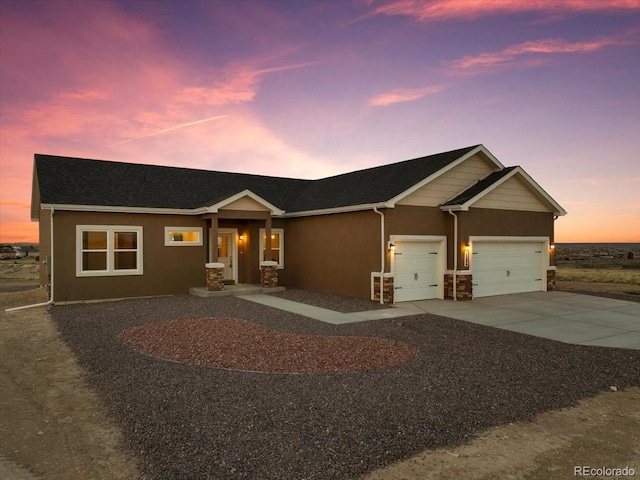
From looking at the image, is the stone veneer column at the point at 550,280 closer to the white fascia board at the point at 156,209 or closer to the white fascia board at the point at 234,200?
the white fascia board at the point at 156,209

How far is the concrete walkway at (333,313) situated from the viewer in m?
10.8

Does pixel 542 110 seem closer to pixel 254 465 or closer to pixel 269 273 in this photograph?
pixel 269 273

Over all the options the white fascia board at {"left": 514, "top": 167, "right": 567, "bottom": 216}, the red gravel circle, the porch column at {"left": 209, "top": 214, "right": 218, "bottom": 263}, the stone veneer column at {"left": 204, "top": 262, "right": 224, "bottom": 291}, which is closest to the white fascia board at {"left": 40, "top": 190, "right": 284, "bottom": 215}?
the porch column at {"left": 209, "top": 214, "right": 218, "bottom": 263}

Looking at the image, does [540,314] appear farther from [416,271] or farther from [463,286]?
[416,271]

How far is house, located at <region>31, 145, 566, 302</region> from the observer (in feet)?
45.9

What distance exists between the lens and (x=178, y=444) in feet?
13.4

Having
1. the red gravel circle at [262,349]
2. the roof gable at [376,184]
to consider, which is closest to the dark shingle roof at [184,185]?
the roof gable at [376,184]

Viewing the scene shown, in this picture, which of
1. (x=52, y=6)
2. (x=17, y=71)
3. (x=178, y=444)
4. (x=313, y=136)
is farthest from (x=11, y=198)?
(x=178, y=444)

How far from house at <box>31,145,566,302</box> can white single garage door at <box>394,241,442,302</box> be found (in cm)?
5

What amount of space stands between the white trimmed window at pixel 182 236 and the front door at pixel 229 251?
1654 millimetres

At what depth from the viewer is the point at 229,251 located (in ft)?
59.7

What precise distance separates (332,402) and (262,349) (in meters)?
2.84

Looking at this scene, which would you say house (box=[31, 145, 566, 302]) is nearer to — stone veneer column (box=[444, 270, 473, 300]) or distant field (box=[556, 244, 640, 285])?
stone veneer column (box=[444, 270, 473, 300])

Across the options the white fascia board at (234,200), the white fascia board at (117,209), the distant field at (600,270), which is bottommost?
the distant field at (600,270)
